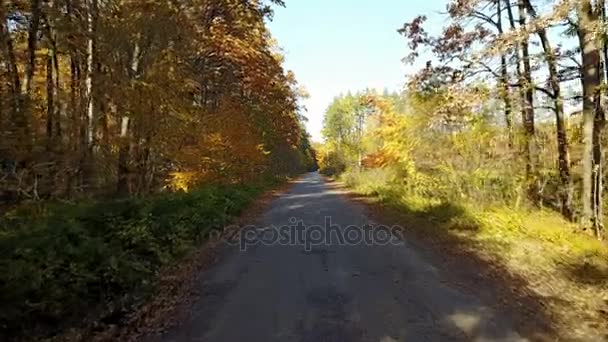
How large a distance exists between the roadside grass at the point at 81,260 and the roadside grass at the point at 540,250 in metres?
5.82

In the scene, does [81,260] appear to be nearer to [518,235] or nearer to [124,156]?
[124,156]

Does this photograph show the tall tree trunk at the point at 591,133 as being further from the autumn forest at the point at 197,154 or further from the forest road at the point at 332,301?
the forest road at the point at 332,301

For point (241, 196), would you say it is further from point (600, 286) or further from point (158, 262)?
point (600, 286)

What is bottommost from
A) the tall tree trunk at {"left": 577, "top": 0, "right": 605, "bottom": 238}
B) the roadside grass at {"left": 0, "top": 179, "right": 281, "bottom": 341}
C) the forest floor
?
the forest floor

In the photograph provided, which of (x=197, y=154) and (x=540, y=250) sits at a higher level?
(x=197, y=154)

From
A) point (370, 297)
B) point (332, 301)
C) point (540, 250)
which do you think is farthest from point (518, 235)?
point (332, 301)

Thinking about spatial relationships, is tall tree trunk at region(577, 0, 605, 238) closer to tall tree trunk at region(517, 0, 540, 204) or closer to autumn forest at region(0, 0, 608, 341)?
autumn forest at region(0, 0, 608, 341)

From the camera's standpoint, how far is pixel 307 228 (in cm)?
1380

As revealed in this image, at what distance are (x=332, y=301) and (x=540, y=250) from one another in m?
5.25

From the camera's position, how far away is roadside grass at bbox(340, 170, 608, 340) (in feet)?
20.3

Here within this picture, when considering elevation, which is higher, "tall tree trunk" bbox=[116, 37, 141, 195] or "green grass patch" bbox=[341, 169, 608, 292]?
"tall tree trunk" bbox=[116, 37, 141, 195]

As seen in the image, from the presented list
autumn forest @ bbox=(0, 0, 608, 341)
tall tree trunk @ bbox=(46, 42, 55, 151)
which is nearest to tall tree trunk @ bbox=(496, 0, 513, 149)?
autumn forest @ bbox=(0, 0, 608, 341)

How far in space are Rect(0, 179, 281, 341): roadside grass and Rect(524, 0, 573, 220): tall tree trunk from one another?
992cm

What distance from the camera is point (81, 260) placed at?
6.66m
